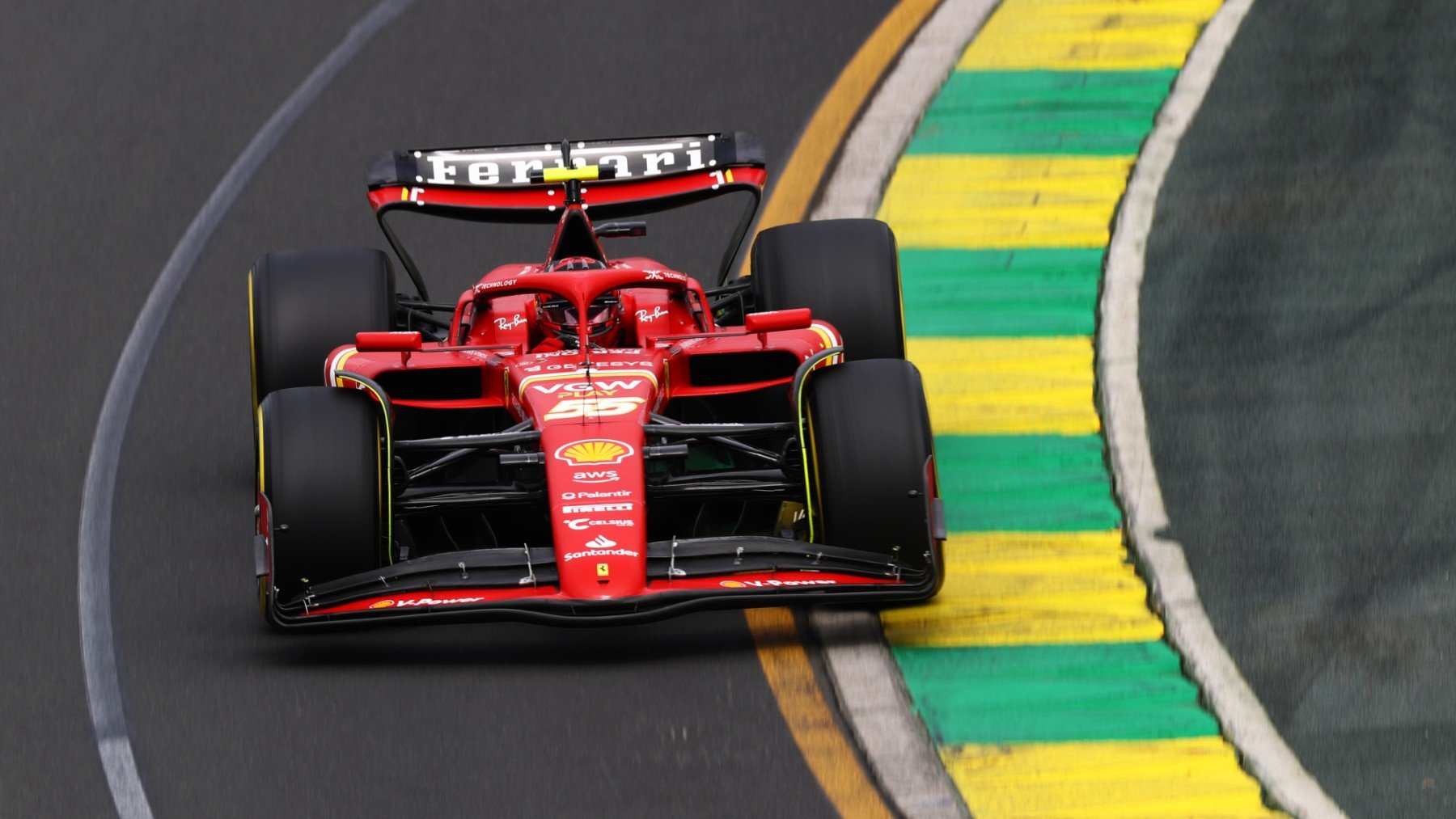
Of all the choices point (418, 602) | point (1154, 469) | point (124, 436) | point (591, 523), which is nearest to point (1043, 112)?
point (1154, 469)

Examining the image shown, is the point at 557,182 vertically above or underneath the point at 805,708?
above

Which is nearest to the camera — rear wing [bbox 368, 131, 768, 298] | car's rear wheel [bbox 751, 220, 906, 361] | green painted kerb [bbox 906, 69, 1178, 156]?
car's rear wheel [bbox 751, 220, 906, 361]

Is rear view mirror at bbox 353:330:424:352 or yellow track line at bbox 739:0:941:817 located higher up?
rear view mirror at bbox 353:330:424:352

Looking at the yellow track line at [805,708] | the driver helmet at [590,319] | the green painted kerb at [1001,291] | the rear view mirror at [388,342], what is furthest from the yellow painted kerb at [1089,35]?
the rear view mirror at [388,342]

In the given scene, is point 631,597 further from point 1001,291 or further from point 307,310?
point 1001,291

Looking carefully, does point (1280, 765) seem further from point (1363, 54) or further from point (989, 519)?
point (1363, 54)

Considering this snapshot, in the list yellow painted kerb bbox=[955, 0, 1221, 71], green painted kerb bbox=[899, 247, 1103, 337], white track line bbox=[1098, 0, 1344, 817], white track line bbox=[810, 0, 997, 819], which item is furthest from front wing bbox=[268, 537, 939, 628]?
yellow painted kerb bbox=[955, 0, 1221, 71]

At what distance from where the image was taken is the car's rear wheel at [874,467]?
902 centimetres

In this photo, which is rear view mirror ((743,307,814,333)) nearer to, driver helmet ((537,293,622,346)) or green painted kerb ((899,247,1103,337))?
driver helmet ((537,293,622,346))

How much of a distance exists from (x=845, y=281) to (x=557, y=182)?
147cm

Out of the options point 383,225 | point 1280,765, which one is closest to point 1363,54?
point 383,225

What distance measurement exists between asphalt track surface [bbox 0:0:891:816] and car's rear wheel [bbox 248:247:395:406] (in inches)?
27.8

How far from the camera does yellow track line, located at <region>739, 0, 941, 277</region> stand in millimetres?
13648

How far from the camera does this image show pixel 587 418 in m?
9.36
